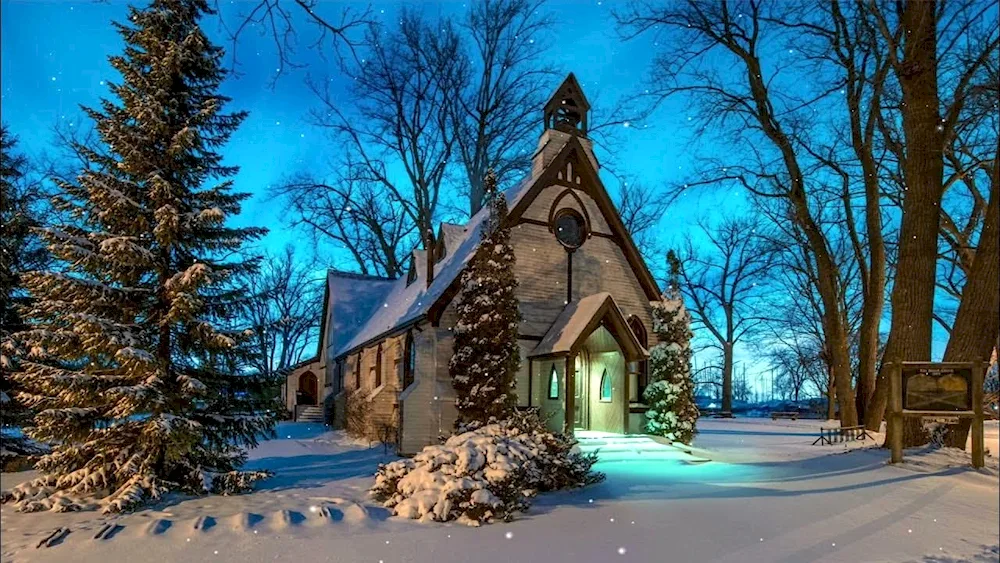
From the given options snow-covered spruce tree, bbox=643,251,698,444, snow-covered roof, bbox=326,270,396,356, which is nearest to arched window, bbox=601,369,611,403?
snow-covered spruce tree, bbox=643,251,698,444

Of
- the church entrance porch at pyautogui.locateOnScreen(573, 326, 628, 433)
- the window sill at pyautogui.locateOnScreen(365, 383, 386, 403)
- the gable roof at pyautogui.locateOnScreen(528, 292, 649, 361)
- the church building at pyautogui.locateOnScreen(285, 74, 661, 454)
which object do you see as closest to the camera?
the gable roof at pyautogui.locateOnScreen(528, 292, 649, 361)

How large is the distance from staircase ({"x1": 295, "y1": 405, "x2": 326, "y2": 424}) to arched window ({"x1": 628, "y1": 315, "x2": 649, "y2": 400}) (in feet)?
57.0

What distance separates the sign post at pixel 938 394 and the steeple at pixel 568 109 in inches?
470

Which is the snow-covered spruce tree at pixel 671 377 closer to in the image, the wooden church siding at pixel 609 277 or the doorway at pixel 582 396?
the wooden church siding at pixel 609 277

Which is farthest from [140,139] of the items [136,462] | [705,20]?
[705,20]

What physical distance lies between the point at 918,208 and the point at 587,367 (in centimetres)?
942

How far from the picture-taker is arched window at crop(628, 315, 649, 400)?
61.8ft

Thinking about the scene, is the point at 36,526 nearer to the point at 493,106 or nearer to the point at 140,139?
the point at 140,139

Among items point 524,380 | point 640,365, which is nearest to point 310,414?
point 524,380

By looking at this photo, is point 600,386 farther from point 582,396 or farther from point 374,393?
point 374,393

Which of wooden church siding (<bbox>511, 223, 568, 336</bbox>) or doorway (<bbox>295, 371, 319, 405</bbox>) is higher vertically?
wooden church siding (<bbox>511, 223, 568, 336</bbox>)

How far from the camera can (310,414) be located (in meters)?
30.6

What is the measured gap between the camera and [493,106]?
3225 centimetres

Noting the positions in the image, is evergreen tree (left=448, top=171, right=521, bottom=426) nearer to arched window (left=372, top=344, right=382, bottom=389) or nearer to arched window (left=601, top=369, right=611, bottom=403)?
arched window (left=601, top=369, right=611, bottom=403)
